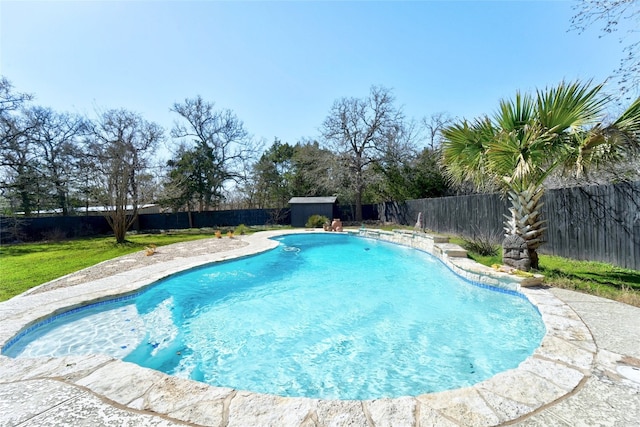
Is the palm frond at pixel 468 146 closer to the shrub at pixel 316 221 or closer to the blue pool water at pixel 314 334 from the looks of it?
the blue pool water at pixel 314 334

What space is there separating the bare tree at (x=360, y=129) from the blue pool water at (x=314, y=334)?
1690 centimetres

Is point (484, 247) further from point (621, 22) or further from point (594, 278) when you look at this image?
point (621, 22)

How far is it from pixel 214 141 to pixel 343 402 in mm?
26600

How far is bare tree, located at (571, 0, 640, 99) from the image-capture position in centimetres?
510

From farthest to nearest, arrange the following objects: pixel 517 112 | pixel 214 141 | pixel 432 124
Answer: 1. pixel 432 124
2. pixel 214 141
3. pixel 517 112

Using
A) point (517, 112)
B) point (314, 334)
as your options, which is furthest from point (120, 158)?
point (517, 112)

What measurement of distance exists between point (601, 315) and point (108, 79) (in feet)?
51.7

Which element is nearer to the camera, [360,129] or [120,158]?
[120,158]

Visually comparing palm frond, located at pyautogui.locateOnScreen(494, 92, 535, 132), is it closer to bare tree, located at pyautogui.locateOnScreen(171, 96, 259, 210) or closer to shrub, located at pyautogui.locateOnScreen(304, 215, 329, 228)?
shrub, located at pyautogui.locateOnScreen(304, 215, 329, 228)

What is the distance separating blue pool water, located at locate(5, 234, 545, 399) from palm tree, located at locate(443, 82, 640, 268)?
218 cm

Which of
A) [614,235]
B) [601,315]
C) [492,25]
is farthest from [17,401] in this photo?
[492,25]

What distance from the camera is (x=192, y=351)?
387 centimetres

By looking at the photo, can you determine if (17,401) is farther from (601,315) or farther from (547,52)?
(547,52)

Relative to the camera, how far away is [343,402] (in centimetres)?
210
